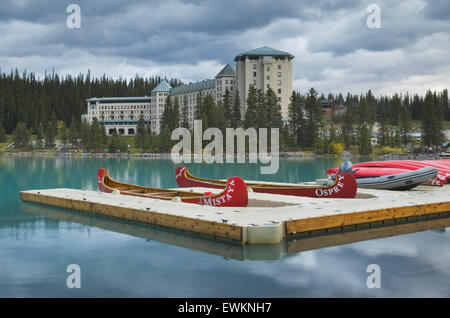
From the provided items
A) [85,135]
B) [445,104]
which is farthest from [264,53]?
[445,104]

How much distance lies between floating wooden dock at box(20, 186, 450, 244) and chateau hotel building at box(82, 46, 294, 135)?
80.8 metres

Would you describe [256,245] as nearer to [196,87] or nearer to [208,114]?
[208,114]

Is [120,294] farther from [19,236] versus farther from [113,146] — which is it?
[113,146]

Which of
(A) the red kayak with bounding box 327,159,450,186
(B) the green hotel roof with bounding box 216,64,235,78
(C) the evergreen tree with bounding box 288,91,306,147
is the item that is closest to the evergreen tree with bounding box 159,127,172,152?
(C) the evergreen tree with bounding box 288,91,306,147

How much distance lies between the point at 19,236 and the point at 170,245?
422cm

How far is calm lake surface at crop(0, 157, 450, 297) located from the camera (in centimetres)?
778

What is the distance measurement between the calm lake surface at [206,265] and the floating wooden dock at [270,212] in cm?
32

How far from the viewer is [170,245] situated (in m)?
11.0

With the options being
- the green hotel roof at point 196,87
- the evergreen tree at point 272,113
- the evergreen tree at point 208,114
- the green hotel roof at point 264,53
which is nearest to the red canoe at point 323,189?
the evergreen tree at point 208,114

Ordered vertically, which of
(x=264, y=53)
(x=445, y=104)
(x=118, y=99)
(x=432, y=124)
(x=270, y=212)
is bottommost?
(x=270, y=212)

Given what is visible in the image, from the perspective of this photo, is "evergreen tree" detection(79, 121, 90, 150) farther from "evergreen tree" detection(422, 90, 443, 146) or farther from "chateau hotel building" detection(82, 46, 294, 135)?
"evergreen tree" detection(422, 90, 443, 146)

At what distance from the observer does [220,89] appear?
128875 mm

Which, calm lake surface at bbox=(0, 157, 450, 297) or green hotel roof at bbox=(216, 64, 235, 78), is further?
green hotel roof at bbox=(216, 64, 235, 78)

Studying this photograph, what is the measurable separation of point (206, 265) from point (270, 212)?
3531 mm
